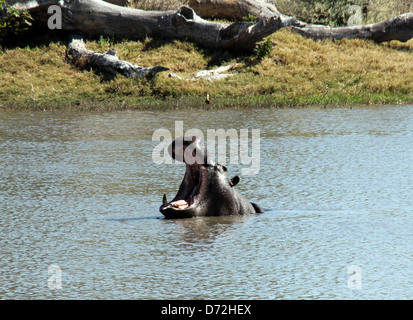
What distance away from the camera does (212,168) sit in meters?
6.15

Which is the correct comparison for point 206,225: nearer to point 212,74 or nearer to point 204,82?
point 204,82

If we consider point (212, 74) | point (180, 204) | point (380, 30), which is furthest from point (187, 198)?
point (380, 30)

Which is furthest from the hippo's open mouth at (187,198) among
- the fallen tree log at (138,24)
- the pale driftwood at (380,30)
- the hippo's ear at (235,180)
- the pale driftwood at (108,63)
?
the pale driftwood at (380,30)

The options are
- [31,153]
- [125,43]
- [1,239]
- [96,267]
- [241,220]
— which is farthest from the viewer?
[125,43]

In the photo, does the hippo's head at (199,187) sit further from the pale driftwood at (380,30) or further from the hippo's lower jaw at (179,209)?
the pale driftwood at (380,30)

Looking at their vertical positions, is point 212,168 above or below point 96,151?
above

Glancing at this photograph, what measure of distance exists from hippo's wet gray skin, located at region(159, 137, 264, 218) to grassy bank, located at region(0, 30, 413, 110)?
9256 millimetres

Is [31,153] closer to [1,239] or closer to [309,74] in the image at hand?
[1,239]

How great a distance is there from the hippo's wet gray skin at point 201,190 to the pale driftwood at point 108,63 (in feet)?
34.8

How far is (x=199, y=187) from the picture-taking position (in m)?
6.23

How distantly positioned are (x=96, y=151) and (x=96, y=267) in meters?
5.47

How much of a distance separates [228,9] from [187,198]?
1655 centimetres

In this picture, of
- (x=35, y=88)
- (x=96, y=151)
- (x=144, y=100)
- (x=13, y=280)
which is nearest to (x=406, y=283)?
(x=13, y=280)

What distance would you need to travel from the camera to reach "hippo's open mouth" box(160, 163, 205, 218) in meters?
6.18
